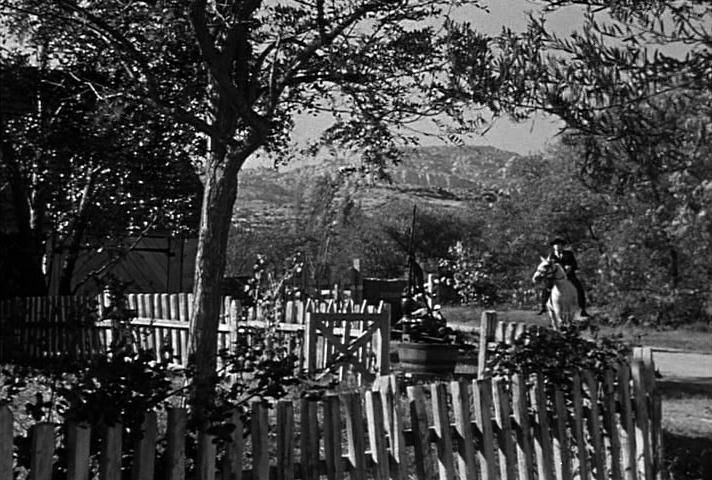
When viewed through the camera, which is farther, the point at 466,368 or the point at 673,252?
the point at 466,368

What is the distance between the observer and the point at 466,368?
1500 centimetres

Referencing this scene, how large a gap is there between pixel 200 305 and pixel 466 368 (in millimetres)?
8934

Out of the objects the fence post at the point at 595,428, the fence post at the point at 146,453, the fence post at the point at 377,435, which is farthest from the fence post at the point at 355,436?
the fence post at the point at 595,428

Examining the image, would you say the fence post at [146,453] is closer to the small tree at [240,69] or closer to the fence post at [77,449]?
the fence post at [77,449]

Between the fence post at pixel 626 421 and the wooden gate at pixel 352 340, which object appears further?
the wooden gate at pixel 352 340

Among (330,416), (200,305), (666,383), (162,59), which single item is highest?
(162,59)

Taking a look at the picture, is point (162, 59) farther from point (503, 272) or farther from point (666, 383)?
point (503, 272)

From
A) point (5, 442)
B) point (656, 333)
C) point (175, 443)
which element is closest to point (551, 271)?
point (656, 333)

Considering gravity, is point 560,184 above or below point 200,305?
above

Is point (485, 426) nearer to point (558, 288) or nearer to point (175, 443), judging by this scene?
point (175, 443)

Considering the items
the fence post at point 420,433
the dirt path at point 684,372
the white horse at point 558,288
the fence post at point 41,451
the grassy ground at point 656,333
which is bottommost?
the dirt path at point 684,372

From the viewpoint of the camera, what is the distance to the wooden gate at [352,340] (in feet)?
38.9

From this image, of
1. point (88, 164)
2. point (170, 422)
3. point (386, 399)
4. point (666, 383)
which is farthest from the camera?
point (88, 164)

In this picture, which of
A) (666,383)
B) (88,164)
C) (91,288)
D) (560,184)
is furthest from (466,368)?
(560,184)
